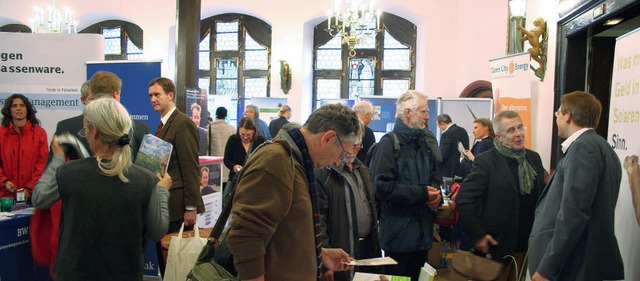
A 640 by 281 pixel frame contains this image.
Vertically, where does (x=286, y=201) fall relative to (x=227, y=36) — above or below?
below

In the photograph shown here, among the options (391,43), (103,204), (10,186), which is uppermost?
(391,43)

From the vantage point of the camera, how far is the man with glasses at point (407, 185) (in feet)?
10.2

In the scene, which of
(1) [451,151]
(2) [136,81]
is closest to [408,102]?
(2) [136,81]

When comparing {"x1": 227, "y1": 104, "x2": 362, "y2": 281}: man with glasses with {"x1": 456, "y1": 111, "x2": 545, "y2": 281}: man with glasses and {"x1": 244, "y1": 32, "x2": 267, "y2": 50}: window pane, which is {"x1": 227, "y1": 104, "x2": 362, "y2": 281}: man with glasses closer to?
{"x1": 456, "y1": 111, "x2": 545, "y2": 281}: man with glasses

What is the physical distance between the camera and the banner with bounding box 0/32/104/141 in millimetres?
4777

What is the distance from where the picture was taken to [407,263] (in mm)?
3303

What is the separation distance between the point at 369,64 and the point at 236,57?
320 cm

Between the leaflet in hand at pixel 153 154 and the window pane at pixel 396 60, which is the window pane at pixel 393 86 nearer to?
the window pane at pixel 396 60

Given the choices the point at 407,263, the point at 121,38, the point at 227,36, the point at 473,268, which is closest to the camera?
the point at 473,268

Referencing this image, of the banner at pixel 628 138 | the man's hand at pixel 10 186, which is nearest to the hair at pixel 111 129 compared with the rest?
the banner at pixel 628 138

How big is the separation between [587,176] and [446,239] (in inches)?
108

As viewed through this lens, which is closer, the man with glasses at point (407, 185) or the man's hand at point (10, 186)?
the man with glasses at point (407, 185)

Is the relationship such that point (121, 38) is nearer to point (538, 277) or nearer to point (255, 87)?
point (255, 87)

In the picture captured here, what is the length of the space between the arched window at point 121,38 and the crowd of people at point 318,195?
981 cm
